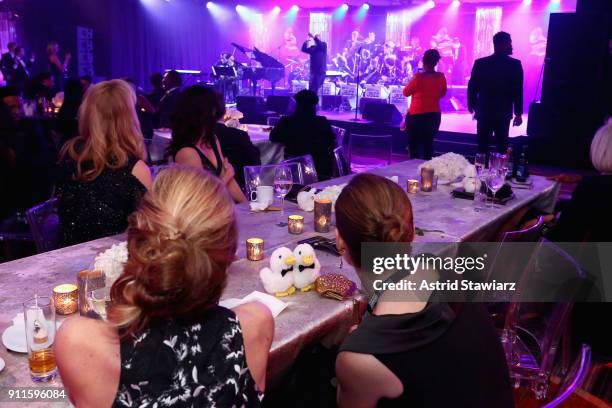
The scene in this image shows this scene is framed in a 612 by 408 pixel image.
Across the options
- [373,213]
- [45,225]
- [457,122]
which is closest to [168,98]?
[45,225]

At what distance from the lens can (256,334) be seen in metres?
1.20

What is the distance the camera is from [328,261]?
6.48 feet

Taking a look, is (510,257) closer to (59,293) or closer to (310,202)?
(310,202)

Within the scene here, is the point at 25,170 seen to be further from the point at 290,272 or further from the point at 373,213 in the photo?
the point at 373,213

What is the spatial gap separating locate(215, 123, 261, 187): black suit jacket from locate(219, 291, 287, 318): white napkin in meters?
2.40

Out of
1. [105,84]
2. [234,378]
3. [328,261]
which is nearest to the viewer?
[234,378]

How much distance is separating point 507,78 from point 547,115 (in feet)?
7.01

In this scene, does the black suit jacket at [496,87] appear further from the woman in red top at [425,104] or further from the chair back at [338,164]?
the chair back at [338,164]

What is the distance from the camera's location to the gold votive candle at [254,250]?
195 centimetres

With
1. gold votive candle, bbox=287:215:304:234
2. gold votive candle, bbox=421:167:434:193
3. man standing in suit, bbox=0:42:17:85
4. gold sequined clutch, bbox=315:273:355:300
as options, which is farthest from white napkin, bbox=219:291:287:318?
man standing in suit, bbox=0:42:17:85

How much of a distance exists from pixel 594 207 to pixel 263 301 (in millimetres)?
1713

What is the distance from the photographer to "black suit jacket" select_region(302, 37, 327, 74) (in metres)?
12.0

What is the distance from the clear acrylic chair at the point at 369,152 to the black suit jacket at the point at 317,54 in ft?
11.2

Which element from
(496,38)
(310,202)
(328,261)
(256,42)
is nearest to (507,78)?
(496,38)
